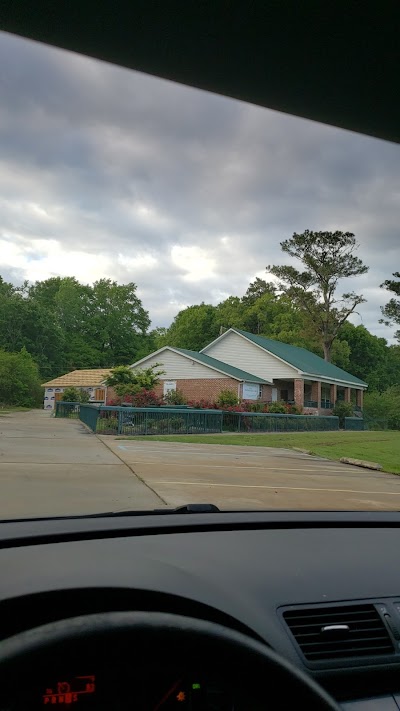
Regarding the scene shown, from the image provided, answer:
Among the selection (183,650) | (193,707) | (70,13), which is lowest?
(193,707)

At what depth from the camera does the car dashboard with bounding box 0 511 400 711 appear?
3.13 ft

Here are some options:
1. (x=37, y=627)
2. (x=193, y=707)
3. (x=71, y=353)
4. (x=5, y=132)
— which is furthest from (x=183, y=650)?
(x=71, y=353)

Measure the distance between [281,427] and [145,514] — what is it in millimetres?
3885

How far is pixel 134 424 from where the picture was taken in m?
5.82

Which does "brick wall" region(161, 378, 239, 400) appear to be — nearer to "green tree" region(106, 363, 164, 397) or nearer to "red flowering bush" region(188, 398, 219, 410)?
"red flowering bush" region(188, 398, 219, 410)

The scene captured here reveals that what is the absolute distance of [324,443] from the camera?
5.62 meters

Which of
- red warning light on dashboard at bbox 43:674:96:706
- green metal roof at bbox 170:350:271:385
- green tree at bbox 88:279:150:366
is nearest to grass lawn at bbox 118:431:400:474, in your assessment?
green metal roof at bbox 170:350:271:385

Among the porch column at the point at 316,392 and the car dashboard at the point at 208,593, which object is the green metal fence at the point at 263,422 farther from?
the car dashboard at the point at 208,593

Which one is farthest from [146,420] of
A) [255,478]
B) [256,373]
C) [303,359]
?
[255,478]

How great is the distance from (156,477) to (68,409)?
194cm

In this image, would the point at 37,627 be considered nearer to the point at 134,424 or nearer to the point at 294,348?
the point at 294,348

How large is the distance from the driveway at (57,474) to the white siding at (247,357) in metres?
1.24

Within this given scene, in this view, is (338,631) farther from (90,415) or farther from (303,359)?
(90,415)

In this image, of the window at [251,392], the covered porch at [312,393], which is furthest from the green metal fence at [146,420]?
the covered porch at [312,393]
